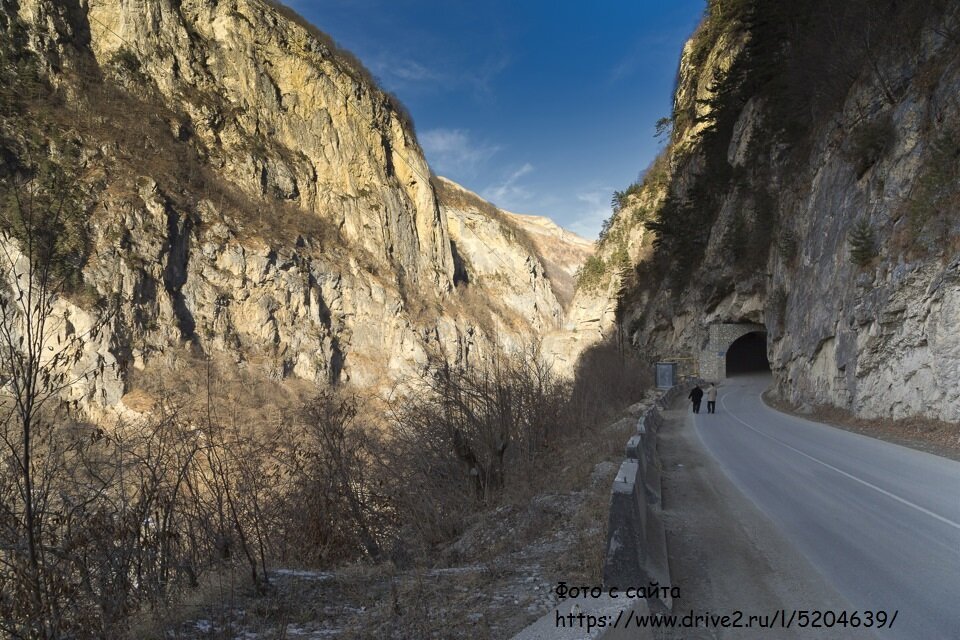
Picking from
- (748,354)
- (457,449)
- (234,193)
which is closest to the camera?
(457,449)

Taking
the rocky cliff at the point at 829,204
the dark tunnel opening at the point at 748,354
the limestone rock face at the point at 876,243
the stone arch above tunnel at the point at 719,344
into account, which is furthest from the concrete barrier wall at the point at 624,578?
the dark tunnel opening at the point at 748,354

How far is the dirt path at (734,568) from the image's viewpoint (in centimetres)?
352

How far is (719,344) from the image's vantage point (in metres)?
33.2

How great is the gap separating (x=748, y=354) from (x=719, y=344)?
12.8 metres

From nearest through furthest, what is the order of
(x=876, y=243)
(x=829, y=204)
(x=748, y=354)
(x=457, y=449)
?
(x=457, y=449), (x=876, y=243), (x=829, y=204), (x=748, y=354)

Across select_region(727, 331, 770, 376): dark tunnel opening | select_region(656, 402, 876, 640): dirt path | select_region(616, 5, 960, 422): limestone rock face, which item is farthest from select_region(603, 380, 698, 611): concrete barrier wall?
select_region(727, 331, 770, 376): dark tunnel opening

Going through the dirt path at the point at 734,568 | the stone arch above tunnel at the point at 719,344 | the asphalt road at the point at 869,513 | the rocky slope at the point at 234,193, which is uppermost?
the rocky slope at the point at 234,193

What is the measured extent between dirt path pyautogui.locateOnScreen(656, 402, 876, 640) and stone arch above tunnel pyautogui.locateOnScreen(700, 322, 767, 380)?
2901cm

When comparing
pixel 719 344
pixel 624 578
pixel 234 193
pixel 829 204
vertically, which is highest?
pixel 234 193

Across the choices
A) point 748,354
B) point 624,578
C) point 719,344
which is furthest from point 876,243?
point 748,354

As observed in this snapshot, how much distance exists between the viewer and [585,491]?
6.94m

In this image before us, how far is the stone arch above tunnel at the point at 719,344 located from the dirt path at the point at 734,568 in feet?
95.2

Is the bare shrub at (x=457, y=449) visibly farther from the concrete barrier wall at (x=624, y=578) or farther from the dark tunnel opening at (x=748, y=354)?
the dark tunnel opening at (x=748, y=354)

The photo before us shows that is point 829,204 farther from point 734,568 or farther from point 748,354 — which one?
point 748,354
